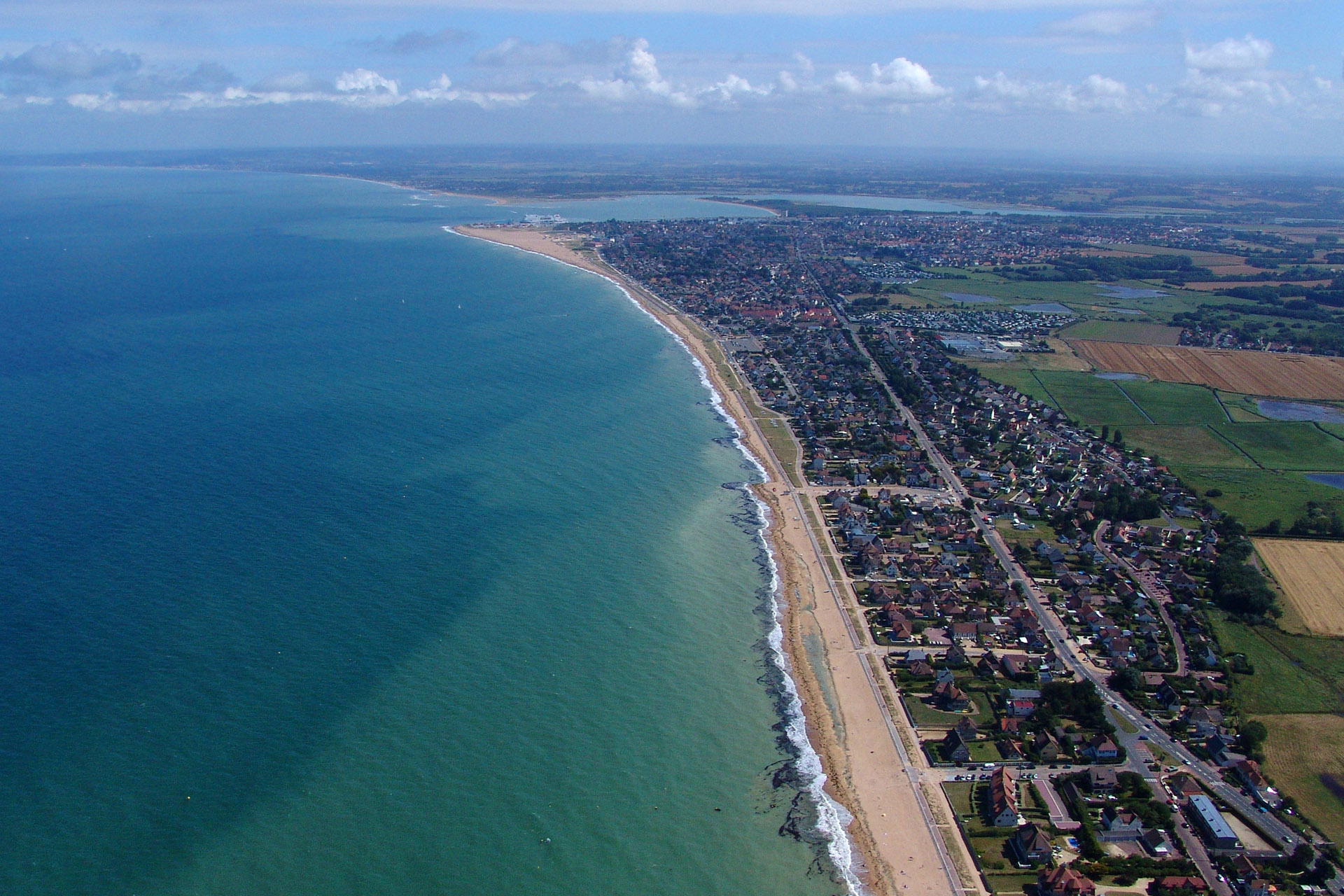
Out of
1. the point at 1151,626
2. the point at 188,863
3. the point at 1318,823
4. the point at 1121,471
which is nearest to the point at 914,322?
the point at 1121,471

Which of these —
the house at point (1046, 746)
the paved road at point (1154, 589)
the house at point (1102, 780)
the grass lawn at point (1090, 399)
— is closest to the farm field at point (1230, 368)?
the grass lawn at point (1090, 399)

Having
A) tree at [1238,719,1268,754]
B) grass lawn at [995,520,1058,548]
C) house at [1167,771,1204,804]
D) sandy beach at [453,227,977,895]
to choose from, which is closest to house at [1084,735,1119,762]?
house at [1167,771,1204,804]

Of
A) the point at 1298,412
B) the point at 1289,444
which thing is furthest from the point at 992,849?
the point at 1298,412

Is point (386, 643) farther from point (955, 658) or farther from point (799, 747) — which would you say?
point (955, 658)

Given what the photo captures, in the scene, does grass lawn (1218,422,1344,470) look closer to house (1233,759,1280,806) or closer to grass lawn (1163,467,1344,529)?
grass lawn (1163,467,1344,529)

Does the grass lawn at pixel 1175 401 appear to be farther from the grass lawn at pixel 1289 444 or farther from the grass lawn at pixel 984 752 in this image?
the grass lawn at pixel 984 752

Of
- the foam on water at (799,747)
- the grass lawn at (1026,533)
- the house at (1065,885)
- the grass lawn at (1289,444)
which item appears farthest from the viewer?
the grass lawn at (1289,444)
